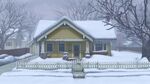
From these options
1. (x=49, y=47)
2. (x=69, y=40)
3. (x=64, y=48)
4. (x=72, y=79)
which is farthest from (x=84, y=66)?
(x=49, y=47)

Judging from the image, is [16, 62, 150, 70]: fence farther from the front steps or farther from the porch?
the porch

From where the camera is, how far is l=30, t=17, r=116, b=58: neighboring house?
37969 millimetres

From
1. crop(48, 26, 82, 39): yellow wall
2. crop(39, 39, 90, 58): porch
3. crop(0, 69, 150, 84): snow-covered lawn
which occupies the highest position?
crop(48, 26, 82, 39): yellow wall

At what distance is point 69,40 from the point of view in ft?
127

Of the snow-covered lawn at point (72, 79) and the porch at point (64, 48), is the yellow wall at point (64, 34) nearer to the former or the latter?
the porch at point (64, 48)

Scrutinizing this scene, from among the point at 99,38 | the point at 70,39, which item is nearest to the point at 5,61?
the point at 70,39

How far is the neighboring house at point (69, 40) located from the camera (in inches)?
1495

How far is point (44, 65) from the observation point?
25219 millimetres

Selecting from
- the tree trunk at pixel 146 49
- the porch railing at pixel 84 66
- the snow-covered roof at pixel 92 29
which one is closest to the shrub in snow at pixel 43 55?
the snow-covered roof at pixel 92 29

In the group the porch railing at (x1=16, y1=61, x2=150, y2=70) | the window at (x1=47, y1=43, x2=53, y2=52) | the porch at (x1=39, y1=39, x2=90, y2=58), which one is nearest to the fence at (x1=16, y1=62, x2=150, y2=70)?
the porch railing at (x1=16, y1=61, x2=150, y2=70)

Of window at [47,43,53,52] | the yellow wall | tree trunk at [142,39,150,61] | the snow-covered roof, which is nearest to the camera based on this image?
tree trunk at [142,39,150,61]

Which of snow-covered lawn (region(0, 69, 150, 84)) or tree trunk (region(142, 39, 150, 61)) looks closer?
snow-covered lawn (region(0, 69, 150, 84))

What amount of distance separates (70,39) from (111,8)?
7.04m

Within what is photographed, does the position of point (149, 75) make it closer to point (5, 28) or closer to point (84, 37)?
point (84, 37)
